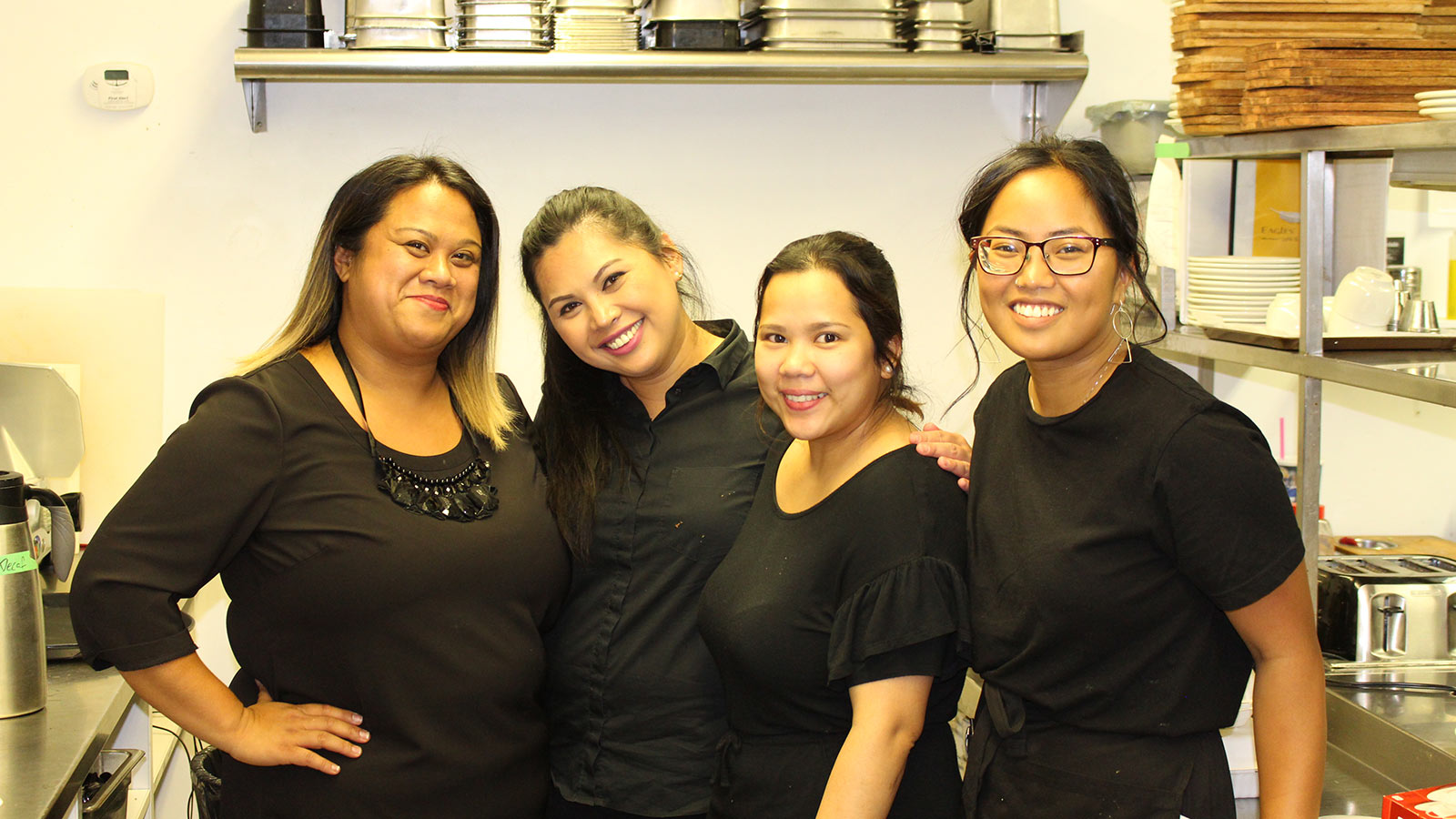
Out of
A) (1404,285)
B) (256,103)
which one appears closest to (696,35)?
(256,103)

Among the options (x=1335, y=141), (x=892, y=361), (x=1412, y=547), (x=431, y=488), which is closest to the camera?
(x=892, y=361)

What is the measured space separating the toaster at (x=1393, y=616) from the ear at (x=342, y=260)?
199cm

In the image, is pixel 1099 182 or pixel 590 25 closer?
pixel 1099 182

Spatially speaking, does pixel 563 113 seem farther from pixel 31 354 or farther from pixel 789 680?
pixel 789 680

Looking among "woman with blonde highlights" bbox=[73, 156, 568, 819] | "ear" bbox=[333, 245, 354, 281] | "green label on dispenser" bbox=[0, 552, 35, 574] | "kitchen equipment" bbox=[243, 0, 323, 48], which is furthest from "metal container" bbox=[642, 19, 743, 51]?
"green label on dispenser" bbox=[0, 552, 35, 574]

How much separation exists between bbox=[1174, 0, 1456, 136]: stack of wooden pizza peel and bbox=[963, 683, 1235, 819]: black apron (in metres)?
1.30

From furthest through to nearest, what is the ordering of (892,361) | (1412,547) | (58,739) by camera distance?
1. (1412,547)
2. (58,739)
3. (892,361)

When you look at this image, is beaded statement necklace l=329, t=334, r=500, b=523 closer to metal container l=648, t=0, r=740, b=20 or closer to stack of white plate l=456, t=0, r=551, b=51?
stack of white plate l=456, t=0, r=551, b=51

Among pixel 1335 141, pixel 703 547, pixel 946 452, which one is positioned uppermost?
pixel 1335 141

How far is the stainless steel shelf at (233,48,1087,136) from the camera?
250 centimetres

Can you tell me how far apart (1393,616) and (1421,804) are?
37.7 inches

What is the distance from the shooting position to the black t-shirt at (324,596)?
1494mm

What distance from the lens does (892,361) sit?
5.07 feet

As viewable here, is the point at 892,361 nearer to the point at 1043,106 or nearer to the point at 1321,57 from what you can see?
the point at 1321,57
